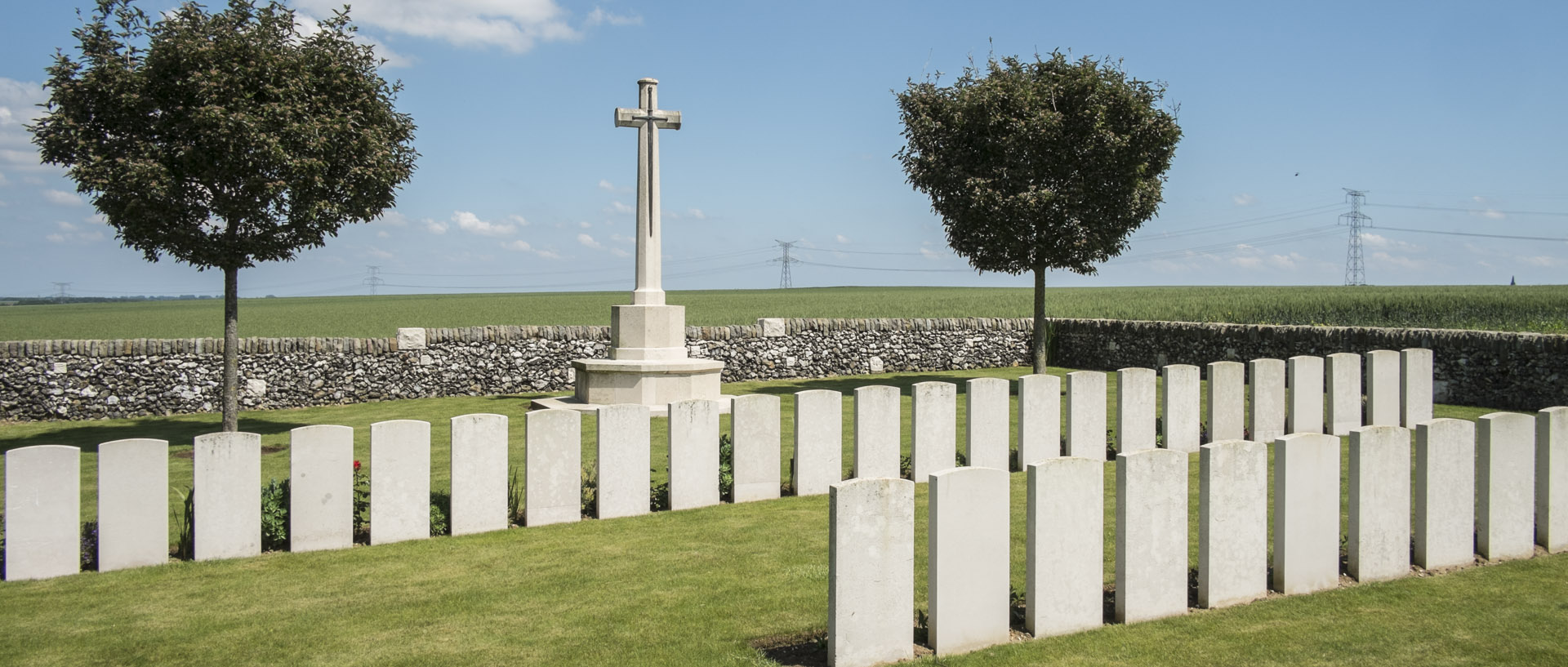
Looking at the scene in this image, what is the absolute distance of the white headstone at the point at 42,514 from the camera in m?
6.07

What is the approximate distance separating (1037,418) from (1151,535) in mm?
4356

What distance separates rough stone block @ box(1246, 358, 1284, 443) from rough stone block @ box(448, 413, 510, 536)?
7.69 metres

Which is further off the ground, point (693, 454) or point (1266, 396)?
point (1266, 396)

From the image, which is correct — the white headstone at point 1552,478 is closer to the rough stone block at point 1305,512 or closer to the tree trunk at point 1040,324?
the rough stone block at point 1305,512

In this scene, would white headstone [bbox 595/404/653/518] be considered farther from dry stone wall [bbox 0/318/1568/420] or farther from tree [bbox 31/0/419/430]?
dry stone wall [bbox 0/318/1568/420]

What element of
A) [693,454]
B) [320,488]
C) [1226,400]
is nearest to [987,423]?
[693,454]

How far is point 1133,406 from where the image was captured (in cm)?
982

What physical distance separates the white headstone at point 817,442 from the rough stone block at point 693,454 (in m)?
0.75

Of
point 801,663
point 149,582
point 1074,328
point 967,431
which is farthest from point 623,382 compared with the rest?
point 1074,328

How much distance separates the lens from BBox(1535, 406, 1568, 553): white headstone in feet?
20.4

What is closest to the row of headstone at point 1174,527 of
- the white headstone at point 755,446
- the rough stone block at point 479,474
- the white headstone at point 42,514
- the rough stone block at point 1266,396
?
the white headstone at point 755,446

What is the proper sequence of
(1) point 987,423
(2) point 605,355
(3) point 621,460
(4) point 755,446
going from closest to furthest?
(3) point 621,460, (4) point 755,446, (1) point 987,423, (2) point 605,355

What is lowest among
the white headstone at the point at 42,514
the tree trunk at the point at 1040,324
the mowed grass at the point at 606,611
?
the mowed grass at the point at 606,611

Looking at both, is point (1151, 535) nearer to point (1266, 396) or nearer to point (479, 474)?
point (479, 474)
